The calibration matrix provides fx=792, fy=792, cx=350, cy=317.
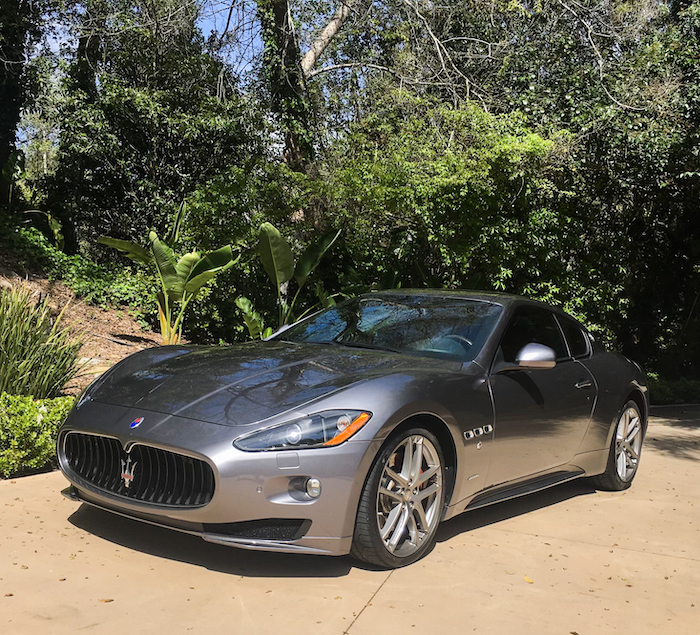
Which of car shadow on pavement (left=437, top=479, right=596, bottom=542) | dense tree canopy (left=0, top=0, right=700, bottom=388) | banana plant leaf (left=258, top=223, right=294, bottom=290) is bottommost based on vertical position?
car shadow on pavement (left=437, top=479, right=596, bottom=542)

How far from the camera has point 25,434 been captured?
18.3 ft

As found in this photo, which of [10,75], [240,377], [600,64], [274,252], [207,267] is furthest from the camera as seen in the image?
[10,75]

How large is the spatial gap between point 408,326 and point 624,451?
2349mm

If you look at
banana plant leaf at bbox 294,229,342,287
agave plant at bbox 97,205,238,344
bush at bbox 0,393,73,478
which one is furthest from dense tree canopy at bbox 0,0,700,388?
bush at bbox 0,393,73,478

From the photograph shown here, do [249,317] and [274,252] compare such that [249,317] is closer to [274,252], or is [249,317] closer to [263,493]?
[274,252]

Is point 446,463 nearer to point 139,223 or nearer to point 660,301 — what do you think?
point 660,301

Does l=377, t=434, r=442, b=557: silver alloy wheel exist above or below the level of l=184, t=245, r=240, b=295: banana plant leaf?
below

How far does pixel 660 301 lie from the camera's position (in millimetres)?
14961

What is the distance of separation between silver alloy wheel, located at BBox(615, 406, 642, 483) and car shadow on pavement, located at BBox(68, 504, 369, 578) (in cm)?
295

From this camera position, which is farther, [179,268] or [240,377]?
[179,268]

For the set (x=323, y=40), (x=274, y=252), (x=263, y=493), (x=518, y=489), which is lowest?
(x=518, y=489)

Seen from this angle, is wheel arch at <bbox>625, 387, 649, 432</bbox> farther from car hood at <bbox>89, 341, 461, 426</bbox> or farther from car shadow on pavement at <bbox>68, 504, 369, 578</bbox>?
car shadow on pavement at <bbox>68, 504, 369, 578</bbox>

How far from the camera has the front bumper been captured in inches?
145

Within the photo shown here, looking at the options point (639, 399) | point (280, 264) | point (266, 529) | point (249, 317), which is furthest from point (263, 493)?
point (249, 317)
